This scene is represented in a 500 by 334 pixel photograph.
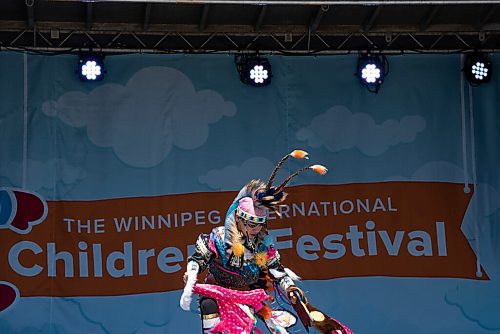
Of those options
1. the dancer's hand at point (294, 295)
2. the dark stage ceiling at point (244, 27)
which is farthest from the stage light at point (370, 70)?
the dancer's hand at point (294, 295)

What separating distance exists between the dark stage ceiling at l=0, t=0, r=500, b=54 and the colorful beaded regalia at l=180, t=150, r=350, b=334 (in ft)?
7.89

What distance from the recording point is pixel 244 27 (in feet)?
30.4

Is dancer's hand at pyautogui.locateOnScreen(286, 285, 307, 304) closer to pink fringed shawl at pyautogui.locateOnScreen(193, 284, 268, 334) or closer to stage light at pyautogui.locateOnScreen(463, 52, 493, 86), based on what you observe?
pink fringed shawl at pyautogui.locateOnScreen(193, 284, 268, 334)

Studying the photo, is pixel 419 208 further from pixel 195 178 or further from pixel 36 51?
pixel 36 51

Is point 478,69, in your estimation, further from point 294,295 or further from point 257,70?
point 294,295

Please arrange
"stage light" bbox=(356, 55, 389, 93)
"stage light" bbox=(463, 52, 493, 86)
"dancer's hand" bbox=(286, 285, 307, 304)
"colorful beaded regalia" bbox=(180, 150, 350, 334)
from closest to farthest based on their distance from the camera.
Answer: "colorful beaded regalia" bbox=(180, 150, 350, 334), "dancer's hand" bbox=(286, 285, 307, 304), "stage light" bbox=(356, 55, 389, 93), "stage light" bbox=(463, 52, 493, 86)

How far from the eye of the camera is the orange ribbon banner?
29.9 feet

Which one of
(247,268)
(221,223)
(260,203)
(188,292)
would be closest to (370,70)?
(221,223)

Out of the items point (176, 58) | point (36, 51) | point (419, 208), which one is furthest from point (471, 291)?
point (36, 51)

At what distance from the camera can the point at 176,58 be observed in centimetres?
946

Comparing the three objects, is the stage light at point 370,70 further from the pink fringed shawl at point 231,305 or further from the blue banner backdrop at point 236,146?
the pink fringed shawl at point 231,305

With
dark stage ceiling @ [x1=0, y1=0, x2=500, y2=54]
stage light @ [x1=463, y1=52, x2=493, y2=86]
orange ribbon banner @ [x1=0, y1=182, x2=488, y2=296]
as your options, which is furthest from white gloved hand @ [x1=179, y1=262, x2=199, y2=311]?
stage light @ [x1=463, y1=52, x2=493, y2=86]

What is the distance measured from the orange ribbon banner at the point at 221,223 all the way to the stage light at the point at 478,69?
39.3 inches

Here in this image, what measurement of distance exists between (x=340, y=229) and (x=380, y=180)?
1.95 ft
